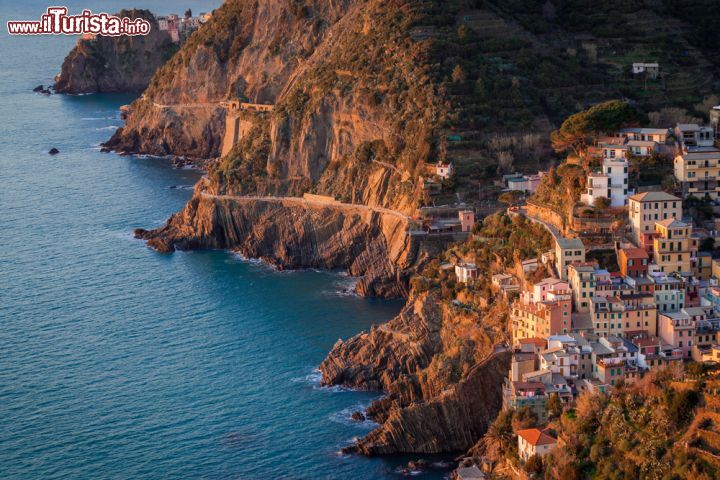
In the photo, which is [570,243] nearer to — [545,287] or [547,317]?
[545,287]

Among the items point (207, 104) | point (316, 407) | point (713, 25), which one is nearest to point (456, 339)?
point (316, 407)

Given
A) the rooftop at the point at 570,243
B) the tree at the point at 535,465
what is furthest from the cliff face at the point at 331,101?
the tree at the point at 535,465

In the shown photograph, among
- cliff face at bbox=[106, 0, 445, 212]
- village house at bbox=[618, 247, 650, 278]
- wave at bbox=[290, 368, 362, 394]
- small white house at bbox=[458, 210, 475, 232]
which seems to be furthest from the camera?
cliff face at bbox=[106, 0, 445, 212]

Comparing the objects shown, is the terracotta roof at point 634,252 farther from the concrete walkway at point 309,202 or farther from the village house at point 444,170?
the village house at point 444,170

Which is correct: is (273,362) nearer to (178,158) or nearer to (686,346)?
(686,346)

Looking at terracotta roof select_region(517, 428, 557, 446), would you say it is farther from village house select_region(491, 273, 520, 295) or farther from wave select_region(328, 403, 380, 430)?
village house select_region(491, 273, 520, 295)

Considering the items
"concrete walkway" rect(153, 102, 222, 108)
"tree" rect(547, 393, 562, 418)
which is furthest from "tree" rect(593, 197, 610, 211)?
"concrete walkway" rect(153, 102, 222, 108)
